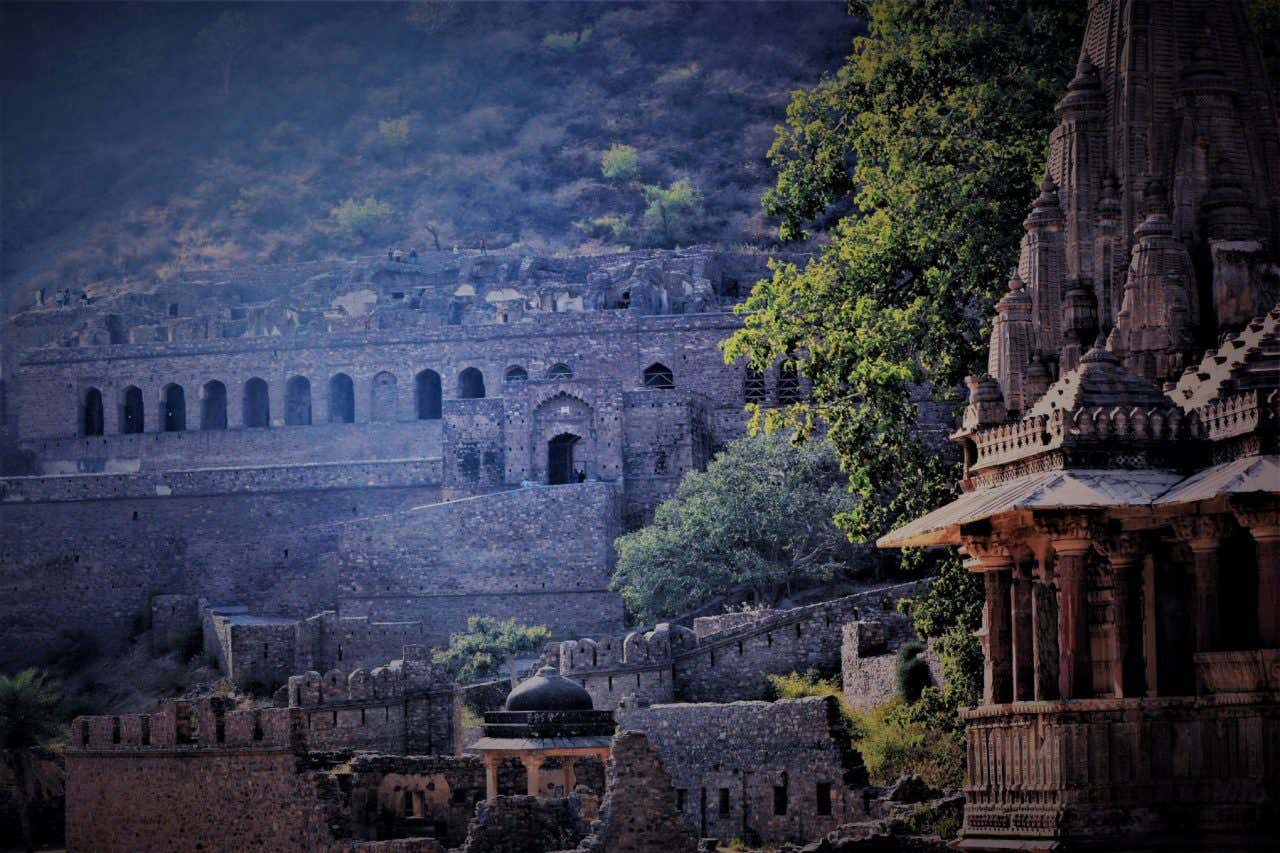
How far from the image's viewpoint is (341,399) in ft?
258

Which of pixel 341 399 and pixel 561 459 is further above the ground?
pixel 341 399

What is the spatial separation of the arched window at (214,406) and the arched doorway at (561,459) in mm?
17994

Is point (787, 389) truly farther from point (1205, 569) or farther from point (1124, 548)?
point (1205, 569)

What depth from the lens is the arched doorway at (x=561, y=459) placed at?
64.5m

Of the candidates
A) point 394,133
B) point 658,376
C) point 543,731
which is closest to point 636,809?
point 543,731

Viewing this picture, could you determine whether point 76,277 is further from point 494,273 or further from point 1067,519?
point 1067,519

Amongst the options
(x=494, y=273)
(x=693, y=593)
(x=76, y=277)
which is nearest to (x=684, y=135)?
(x=76, y=277)

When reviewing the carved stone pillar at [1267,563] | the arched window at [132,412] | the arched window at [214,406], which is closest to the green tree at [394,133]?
the arched window at [132,412]

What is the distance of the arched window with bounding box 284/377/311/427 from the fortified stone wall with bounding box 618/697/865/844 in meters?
43.0

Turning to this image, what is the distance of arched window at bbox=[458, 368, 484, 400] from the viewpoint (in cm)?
7575

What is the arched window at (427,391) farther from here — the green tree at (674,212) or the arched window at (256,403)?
the green tree at (674,212)

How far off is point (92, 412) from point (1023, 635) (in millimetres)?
63584

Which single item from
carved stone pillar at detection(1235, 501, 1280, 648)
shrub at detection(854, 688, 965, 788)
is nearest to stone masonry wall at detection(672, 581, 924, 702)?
shrub at detection(854, 688, 965, 788)

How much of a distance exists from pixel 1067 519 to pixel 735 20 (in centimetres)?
12084
